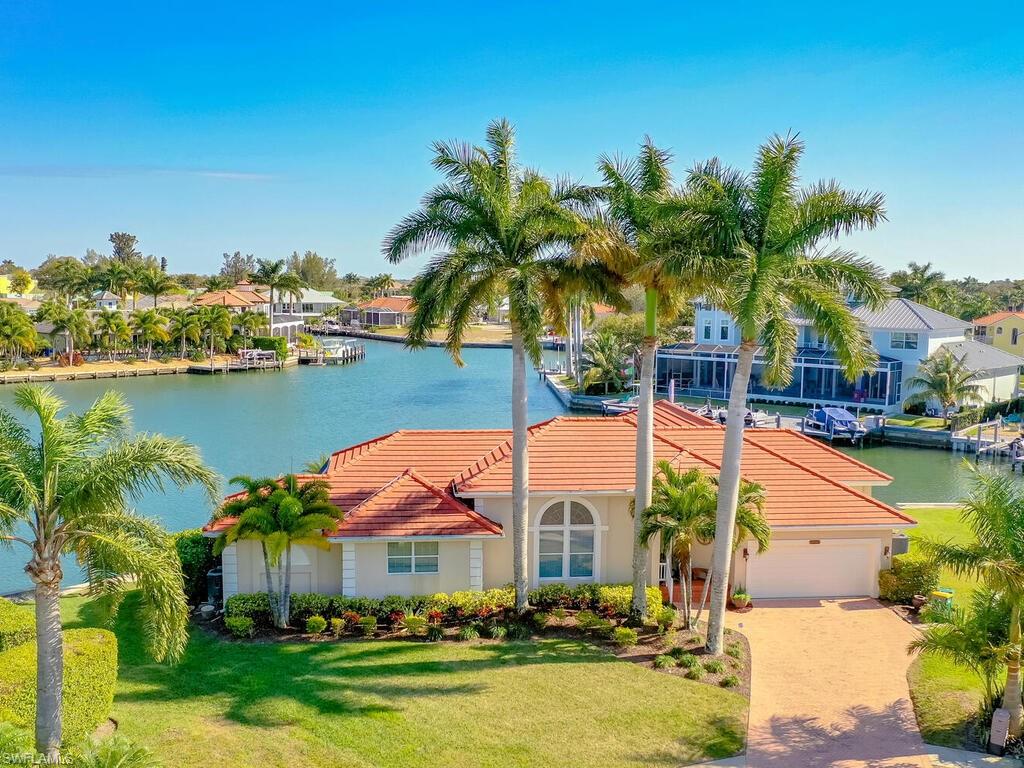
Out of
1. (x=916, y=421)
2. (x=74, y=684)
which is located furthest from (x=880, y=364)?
(x=74, y=684)

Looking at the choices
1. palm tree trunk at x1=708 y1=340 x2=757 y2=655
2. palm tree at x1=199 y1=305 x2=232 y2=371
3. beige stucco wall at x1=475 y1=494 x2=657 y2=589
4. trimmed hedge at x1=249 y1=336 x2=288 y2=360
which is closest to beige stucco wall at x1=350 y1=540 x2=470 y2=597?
beige stucco wall at x1=475 y1=494 x2=657 y2=589

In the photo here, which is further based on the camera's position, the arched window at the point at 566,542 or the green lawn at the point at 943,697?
the arched window at the point at 566,542

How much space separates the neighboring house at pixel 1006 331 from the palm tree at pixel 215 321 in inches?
2726

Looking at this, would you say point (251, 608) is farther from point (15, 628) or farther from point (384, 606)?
point (15, 628)

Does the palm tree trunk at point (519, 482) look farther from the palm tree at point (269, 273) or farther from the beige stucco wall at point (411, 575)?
the palm tree at point (269, 273)

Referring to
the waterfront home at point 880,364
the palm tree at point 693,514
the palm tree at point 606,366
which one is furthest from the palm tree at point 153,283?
the palm tree at point 693,514

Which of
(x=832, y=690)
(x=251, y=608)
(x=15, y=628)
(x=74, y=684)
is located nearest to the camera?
(x=74, y=684)

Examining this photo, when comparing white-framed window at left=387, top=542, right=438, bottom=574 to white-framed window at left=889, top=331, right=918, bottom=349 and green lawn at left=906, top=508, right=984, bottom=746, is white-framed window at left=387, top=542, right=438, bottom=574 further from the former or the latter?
white-framed window at left=889, top=331, right=918, bottom=349

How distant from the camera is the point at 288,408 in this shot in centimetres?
5831

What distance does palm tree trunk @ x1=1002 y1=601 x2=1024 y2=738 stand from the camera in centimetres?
1226

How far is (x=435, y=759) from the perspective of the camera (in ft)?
40.4

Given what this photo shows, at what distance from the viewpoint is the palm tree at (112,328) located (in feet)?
242

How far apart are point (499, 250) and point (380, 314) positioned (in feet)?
383

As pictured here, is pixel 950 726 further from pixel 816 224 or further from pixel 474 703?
pixel 816 224
